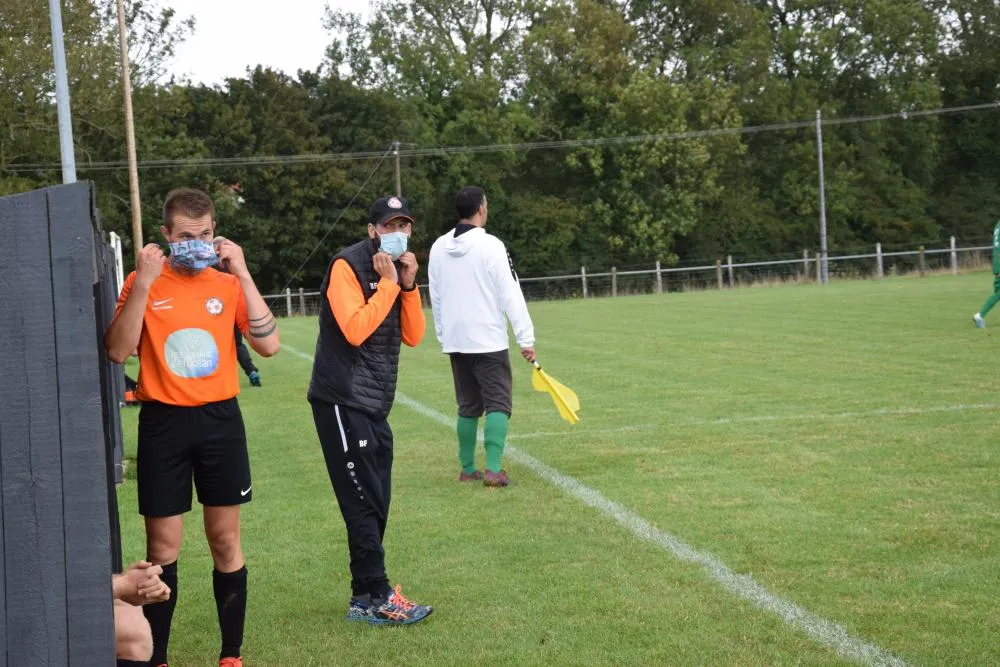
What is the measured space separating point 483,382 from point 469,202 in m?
1.22

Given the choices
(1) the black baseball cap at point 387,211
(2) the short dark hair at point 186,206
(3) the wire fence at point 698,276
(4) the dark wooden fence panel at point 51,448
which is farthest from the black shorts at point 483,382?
(3) the wire fence at point 698,276

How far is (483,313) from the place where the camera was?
27.8 ft

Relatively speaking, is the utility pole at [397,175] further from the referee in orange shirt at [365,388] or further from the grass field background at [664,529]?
the referee in orange shirt at [365,388]

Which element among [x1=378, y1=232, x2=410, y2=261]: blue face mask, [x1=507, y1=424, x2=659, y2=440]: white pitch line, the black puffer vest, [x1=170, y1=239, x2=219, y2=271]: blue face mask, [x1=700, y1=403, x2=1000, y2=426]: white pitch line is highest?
[x1=378, y1=232, x2=410, y2=261]: blue face mask

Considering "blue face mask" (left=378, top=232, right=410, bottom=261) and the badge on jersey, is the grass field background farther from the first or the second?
"blue face mask" (left=378, top=232, right=410, bottom=261)

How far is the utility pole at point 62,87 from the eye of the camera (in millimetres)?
18422

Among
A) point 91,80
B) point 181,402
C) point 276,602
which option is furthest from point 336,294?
point 91,80

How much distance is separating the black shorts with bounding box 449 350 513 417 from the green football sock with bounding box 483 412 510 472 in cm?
5

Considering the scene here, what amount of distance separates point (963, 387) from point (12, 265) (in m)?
10.5

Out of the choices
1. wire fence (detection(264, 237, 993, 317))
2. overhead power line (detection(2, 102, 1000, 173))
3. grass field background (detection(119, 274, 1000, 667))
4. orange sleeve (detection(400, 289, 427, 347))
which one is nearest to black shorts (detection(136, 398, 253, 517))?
grass field background (detection(119, 274, 1000, 667))

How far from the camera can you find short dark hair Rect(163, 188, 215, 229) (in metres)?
4.35

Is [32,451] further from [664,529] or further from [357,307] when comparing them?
[664,529]

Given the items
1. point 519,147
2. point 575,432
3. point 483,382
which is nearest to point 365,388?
point 483,382

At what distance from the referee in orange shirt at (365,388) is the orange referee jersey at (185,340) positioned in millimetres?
942
